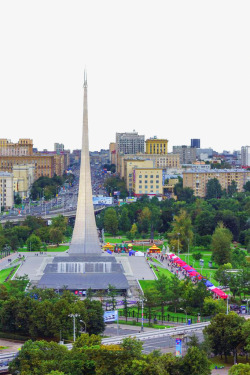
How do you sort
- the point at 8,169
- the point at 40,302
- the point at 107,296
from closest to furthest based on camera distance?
the point at 40,302 < the point at 107,296 < the point at 8,169

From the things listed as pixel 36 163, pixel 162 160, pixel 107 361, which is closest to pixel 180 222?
pixel 107 361

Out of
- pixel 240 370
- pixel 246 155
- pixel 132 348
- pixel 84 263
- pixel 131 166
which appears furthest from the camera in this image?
pixel 246 155

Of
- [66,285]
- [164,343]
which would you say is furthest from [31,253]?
[164,343]

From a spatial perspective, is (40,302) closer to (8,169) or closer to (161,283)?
(161,283)

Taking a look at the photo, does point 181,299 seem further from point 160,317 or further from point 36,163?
point 36,163

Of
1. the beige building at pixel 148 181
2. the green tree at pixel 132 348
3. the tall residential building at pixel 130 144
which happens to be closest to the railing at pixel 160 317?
the green tree at pixel 132 348
